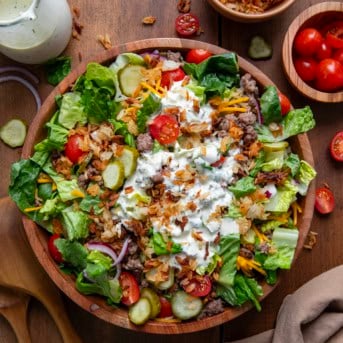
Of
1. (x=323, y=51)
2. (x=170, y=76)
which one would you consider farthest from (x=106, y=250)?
(x=323, y=51)

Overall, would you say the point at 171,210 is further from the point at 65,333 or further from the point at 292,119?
the point at 65,333

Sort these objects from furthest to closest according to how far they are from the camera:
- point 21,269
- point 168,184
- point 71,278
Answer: point 21,269
point 71,278
point 168,184

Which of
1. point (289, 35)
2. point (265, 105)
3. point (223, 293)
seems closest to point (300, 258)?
point (223, 293)

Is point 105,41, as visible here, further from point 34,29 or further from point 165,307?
point 165,307

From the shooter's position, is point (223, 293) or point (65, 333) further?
point (65, 333)

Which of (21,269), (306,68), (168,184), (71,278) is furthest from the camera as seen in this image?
(306,68)

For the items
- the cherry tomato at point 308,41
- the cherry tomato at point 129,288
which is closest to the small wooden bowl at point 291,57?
the cherry tomato at point 308,41
